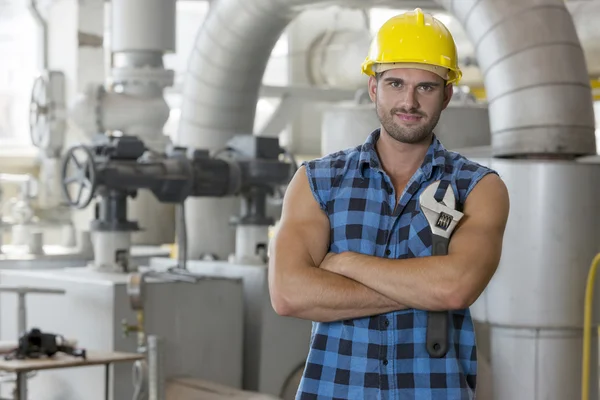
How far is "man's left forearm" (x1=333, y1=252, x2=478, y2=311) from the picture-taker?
1.94 metres

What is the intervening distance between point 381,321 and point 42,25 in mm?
7135

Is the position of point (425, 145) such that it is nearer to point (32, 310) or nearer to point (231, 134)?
point (32, 310)

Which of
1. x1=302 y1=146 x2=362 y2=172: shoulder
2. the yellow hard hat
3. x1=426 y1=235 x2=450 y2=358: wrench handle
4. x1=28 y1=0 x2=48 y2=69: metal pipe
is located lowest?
x1=426 y1=235 x2=450 y2=358: wrench handle

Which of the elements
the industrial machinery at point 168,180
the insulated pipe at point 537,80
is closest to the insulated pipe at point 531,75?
the insulated pipe at point 537,80

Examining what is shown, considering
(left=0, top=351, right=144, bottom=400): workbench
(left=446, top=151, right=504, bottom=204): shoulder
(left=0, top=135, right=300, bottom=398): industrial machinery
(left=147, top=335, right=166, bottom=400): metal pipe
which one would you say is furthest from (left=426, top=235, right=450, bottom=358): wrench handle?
(left=0, top=135, right=300, bottom=398): industrial machinery

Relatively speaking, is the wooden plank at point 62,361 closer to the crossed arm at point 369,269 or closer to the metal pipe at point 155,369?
the metal pipe at point 155,369

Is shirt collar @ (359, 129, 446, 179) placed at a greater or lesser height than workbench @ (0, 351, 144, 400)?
greater

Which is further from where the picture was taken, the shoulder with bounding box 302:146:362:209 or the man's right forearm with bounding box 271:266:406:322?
the shoulder with bounding box 302:146:362:209

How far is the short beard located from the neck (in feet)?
0.11

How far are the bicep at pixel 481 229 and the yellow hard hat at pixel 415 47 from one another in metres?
0.23

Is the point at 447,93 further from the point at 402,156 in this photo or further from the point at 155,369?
the point at 155,369

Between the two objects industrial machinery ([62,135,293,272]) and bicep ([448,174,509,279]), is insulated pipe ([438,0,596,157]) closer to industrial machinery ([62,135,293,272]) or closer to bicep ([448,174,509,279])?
industrial machinery ([62,135,293,272])

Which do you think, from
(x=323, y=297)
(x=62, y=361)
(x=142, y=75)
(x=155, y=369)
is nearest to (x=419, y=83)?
(x=323, y=297)

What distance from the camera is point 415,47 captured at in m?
2.05
